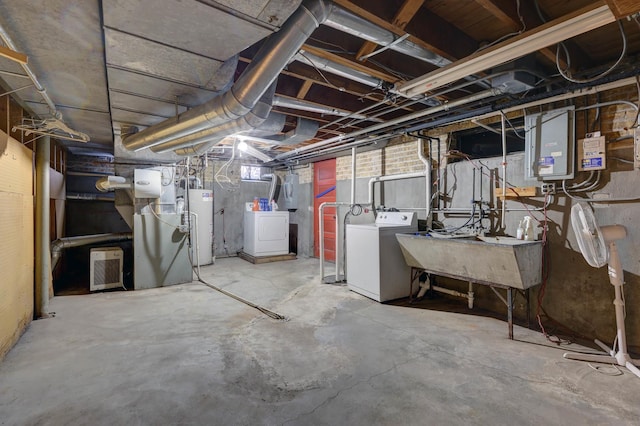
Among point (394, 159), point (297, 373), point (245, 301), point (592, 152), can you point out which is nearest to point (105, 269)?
point (245, 301)

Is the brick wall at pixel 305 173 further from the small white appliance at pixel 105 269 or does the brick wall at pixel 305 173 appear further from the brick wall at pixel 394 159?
the small white appliance at pixel 105 269

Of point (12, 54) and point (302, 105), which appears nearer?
point (12, 54)

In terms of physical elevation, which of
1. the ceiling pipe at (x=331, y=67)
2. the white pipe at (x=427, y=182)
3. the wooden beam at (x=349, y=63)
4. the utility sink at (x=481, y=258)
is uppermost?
the wooden beam at (x=349, y=63)

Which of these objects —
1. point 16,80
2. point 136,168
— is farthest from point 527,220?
point 136,168

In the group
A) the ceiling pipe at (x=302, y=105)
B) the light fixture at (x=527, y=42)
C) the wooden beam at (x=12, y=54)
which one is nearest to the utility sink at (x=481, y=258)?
the light fixture at (x=527, y=42)

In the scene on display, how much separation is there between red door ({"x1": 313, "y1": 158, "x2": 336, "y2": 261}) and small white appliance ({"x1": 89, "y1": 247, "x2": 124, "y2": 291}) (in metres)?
3.67

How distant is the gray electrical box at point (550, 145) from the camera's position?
2895mm

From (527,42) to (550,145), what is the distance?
1.46m

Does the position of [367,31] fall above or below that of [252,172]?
above

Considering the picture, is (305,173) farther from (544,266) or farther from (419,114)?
(544,266)

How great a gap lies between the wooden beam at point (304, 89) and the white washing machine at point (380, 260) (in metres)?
1.85

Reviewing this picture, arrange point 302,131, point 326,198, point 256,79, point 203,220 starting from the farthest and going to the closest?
point 326,198, point 203,220, point 302,131, point 256,79

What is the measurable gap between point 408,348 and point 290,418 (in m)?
1.30

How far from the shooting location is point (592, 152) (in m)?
2.79
